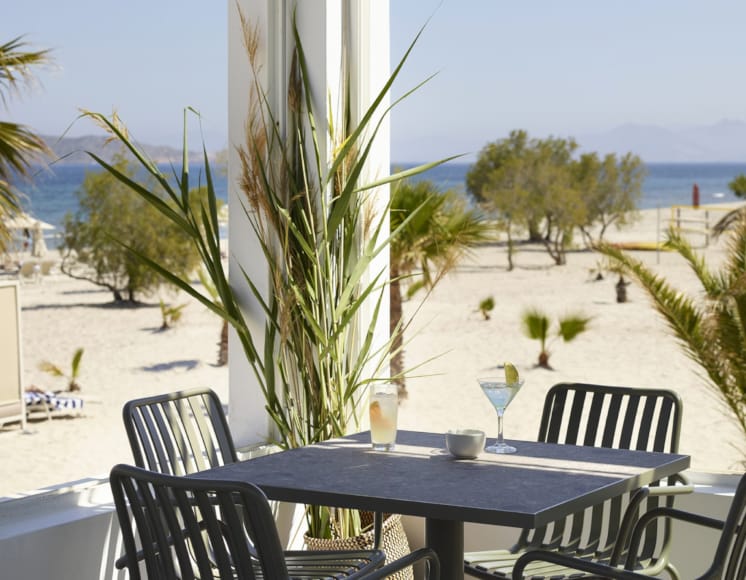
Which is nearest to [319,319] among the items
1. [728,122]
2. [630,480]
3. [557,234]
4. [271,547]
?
[630,480]

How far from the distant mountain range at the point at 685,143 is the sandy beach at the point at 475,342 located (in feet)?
3.46

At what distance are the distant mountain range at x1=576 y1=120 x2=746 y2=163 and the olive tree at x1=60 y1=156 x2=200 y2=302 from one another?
22.6 ft

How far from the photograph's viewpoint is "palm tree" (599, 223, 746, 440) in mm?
4098

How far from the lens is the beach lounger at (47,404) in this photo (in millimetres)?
3633

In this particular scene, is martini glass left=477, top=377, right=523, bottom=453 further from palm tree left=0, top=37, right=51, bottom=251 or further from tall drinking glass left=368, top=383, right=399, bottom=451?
palm tree left=0, top=37, right=51, bottom=251

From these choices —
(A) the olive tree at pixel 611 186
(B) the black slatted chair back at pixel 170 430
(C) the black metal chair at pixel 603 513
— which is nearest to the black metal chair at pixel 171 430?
(B) the black slatted chair back at pixel 170 430

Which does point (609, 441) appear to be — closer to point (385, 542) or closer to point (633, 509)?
point (633, 509)

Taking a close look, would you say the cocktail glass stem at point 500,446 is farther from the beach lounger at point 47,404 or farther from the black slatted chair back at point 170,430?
the beach lounger at point 47,404

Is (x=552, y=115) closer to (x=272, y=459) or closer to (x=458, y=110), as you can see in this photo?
(x=458, y=110)

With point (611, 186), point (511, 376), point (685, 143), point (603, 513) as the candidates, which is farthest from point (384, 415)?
point (611, 186)

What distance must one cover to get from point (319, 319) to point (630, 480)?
150cm

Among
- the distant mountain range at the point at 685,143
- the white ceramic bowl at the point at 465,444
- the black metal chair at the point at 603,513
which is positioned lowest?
the black metal chair at the point at 603,513

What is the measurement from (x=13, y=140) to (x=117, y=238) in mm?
10804

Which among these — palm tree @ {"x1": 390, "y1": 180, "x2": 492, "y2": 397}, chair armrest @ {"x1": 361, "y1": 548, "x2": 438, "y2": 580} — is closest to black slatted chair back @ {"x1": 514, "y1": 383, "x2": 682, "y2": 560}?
chair armrest @ {"x1": 361, "y1": 548, "x2": 438, "y2": 580}
